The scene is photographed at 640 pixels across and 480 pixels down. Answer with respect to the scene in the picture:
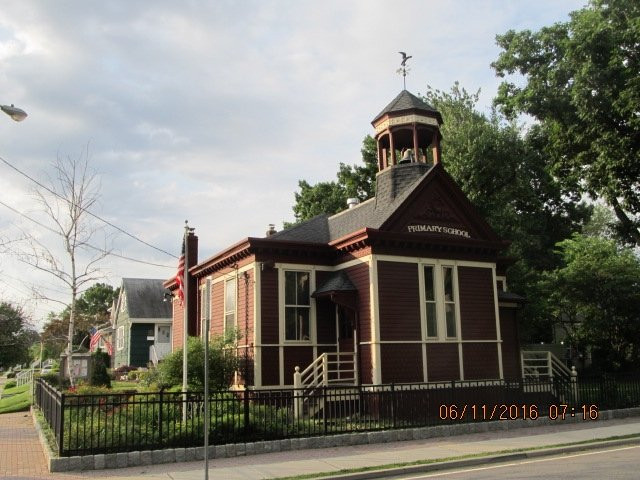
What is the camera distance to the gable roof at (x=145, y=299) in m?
47.3

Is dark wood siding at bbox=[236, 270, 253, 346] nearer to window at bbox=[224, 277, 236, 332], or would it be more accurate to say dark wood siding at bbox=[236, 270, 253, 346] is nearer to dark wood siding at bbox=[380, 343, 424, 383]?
window at bbox=[224, 277, 236, 332]

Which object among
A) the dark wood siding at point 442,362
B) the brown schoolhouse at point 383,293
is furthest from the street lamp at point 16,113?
the dark wood siding at point 442,362

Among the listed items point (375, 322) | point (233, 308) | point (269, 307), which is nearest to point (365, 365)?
point (375, 322)

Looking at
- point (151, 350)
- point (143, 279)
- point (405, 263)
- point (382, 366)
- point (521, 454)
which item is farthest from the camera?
point (143, 279)

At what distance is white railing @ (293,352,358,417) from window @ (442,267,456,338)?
11.1 feet

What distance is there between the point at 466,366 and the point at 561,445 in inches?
246

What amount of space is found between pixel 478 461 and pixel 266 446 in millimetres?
4509

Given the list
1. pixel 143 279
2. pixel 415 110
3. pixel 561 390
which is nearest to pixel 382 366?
pixel 561 390

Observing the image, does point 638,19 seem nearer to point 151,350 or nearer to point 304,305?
point 304,305

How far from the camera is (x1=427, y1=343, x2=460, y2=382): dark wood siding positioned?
62.9 feet

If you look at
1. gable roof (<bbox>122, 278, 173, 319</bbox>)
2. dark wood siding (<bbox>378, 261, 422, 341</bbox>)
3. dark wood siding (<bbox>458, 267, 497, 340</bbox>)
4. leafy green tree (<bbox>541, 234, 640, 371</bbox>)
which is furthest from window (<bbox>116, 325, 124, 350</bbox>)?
dark wood siding (<bbox>458, 267, 497, 340</bbox>)

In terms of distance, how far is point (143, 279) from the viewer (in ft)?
167

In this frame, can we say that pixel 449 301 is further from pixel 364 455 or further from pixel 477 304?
pixel 364 455
